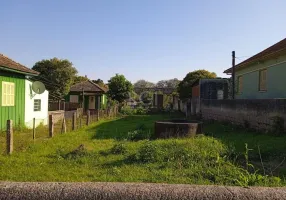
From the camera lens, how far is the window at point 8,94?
14.1 metres

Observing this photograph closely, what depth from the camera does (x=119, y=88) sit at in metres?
42.8

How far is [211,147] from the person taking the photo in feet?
28.9

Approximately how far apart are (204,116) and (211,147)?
15283mm

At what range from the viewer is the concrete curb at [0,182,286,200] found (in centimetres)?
284

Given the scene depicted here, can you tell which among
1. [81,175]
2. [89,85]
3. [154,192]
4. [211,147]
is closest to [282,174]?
[211,147]

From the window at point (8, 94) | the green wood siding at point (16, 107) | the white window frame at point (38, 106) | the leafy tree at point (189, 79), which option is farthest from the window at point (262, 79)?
the leafy tree at point (189, 79)

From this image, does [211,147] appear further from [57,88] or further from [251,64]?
[57,88]

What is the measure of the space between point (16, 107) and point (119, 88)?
27486 millimetres

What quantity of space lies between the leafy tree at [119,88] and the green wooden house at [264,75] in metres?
21.0

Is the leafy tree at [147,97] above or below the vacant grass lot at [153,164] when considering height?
above

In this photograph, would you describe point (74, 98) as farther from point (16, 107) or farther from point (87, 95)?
point (16, 107)

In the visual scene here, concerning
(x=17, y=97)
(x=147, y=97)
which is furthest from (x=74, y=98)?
(x=147, y=97)

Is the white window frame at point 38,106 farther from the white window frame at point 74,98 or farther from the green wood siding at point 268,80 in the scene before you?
the white window frame at point 74,98

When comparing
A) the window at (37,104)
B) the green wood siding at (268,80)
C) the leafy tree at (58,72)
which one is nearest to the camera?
the green wood siding at (268,80)
